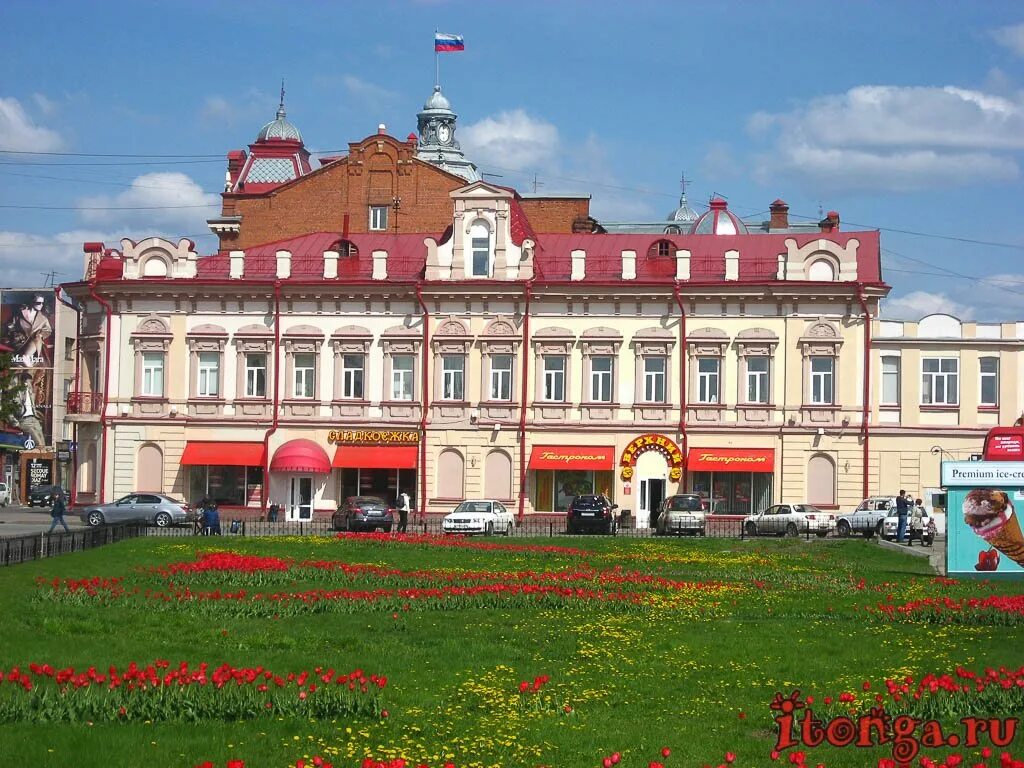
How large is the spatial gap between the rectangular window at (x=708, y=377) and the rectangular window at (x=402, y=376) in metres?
11.6

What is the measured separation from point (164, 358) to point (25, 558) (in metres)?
28.9

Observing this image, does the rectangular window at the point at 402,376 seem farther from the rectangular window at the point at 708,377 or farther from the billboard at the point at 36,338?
the billboard at the point at 36,338

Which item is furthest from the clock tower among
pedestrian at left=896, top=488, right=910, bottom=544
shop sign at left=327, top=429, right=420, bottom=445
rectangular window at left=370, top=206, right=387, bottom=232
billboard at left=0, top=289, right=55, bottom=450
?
pedestrian at left=896, top=488, right=910, bottom=544

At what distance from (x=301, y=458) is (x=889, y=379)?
23584 mm

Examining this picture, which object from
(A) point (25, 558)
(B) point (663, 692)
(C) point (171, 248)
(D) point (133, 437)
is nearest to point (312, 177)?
(C) point (171, 248)

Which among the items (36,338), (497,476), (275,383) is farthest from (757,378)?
(36,338)

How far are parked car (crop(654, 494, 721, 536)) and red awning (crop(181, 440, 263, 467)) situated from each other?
16.9m

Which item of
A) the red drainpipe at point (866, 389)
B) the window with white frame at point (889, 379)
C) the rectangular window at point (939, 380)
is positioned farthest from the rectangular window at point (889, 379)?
the rectangular window at point (939, 380)

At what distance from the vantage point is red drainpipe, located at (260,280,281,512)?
59.5 meters

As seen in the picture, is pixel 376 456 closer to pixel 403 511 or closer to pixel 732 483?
pixel 403 511

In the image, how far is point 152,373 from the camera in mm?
60875

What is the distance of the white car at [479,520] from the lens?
51625 mm

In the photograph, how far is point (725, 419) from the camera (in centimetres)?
5778

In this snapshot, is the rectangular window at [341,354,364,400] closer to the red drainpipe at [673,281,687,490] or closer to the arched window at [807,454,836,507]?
the red drainpipe at [673,281,687,490]
